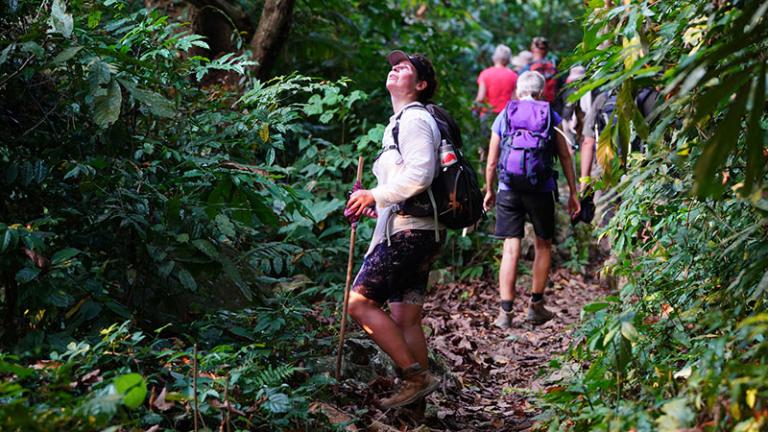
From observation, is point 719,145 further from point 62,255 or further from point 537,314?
point 537,314

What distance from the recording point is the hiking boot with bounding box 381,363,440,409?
435 cm

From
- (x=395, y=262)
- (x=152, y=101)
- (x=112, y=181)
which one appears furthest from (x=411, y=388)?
(x=152, y=101)

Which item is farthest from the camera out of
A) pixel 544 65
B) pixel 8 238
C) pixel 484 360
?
pixel 544 65

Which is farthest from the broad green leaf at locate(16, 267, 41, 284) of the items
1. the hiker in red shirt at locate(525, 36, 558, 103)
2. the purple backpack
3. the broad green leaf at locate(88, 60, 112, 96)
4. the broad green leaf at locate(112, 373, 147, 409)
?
the hiker in red shirt at locate(525, 36, 558, 103)

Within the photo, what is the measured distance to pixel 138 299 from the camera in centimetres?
423

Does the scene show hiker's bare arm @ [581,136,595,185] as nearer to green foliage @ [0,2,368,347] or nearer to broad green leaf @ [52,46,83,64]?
green foliage @ [0,2,368,347]

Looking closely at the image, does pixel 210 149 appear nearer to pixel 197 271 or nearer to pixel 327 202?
pixel 197 271

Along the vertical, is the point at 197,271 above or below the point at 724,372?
below

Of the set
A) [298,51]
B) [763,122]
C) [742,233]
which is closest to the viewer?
[742,233]

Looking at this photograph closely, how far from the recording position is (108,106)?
3.57 m

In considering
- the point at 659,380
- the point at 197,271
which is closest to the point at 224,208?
the point at 197,271

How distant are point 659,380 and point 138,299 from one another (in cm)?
256

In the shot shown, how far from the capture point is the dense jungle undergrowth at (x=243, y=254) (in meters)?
2.80

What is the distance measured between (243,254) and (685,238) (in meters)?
2.49
